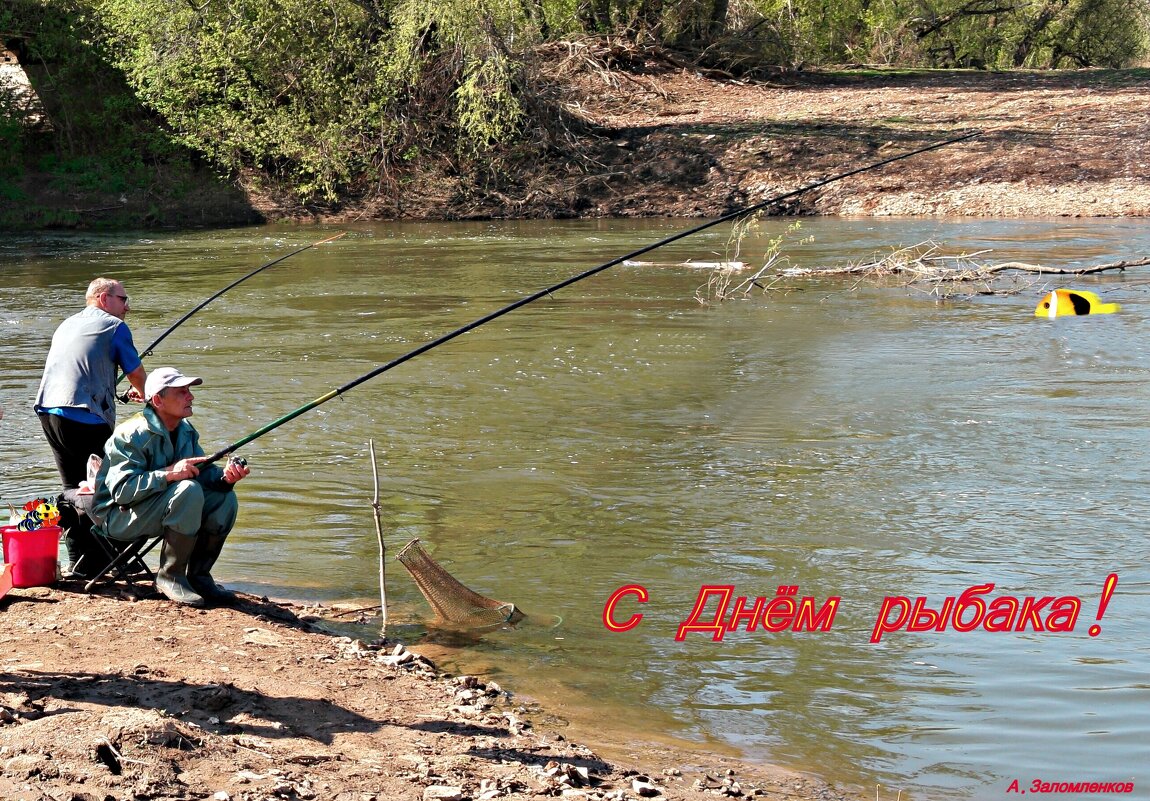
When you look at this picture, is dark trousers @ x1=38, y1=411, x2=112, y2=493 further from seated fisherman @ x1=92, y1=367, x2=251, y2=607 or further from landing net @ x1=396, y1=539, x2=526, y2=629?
landing net @ x1=396, y1=539, x2=526, y2=629

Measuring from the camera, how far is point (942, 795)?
4113 millimetres

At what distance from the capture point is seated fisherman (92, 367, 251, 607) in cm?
530

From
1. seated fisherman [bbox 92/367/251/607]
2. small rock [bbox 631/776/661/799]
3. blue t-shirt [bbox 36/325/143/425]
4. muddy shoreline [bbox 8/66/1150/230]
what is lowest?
small rock [bbox 631/776/661/799]

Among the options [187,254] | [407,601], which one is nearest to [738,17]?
[187,254]

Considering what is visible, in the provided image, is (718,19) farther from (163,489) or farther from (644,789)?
(644,789)

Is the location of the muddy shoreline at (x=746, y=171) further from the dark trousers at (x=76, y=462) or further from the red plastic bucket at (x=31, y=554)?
the red plastic bucket at (x=31, y=554)

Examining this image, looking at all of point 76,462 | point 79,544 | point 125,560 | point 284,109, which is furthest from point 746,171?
point 125,560

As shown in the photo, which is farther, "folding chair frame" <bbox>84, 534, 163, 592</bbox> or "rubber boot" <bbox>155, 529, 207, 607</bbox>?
"folding chair frame" <bbox>84, 534, 163, 592</bbox>

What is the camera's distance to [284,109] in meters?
25.5

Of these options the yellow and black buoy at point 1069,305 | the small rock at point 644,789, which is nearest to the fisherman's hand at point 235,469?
the small rock at point 644,789

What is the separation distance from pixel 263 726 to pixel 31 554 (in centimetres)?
190

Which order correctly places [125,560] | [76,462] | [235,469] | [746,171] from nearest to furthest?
1. [235,469]
2. [125,560]
3. [76,462]
4. [746,171]

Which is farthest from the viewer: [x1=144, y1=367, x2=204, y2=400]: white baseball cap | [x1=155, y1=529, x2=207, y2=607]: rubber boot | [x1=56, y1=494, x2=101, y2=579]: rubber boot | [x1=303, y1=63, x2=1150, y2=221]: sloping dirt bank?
[x1=303, y1=63, x2=1150, y2=221]: sloping dirt bank

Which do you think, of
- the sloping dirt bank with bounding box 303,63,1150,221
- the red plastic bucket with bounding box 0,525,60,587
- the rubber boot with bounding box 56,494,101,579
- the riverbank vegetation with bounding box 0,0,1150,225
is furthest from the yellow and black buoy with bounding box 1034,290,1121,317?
the riverbank vegetation with bounding box 0,0,1150,225
